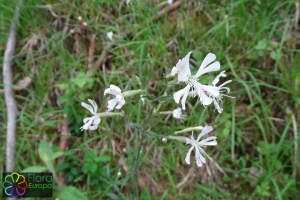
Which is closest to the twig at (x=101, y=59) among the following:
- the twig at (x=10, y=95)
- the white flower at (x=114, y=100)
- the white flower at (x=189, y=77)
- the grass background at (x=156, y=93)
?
the grass background at (x=156, y=93)

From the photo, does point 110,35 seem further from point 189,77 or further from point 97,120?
point 189,77

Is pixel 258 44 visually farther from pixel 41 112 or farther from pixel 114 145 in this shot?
pixel 41 112

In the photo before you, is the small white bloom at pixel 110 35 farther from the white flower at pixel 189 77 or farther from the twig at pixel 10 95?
the white flower at pixel 189 77

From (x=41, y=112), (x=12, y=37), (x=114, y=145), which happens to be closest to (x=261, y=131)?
(x=114, y=145)

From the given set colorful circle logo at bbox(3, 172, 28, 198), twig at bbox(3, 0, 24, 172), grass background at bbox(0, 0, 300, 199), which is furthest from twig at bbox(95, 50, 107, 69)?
colorful circle logo at bbox(3, 172, 28, 198)

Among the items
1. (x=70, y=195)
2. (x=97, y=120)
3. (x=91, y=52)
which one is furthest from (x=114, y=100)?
(x=91, y=52)

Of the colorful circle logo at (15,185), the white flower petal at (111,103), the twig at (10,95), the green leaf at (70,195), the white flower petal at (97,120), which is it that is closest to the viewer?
the white flower petal at (111,103)
